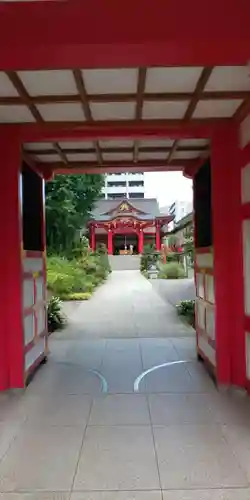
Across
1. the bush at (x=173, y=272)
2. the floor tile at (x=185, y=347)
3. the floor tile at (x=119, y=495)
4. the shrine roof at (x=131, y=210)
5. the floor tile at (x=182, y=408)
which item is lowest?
the floor tile at (x=185, y=347)

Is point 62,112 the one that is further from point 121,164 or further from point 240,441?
point 240,441

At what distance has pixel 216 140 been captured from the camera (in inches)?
180

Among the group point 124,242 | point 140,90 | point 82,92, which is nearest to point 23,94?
point 82,92

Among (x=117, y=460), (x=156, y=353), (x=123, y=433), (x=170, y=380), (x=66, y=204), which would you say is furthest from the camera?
(x=66, y=204)

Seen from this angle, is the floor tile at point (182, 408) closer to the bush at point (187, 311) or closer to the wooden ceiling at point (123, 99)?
the wooden ceiling at point (123, 99)

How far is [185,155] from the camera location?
5.61 metres

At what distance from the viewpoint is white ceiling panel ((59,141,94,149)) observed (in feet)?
15.9

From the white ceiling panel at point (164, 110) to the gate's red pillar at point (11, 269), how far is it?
1.41m

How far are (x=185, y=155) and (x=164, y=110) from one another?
151cm

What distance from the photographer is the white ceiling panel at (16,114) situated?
4008 mm

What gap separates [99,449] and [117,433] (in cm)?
33

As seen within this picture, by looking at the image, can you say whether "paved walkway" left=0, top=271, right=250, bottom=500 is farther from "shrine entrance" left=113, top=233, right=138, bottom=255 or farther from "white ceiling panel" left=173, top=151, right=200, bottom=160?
"shrine entrance" left=113, top=233, right=138, bottom=255

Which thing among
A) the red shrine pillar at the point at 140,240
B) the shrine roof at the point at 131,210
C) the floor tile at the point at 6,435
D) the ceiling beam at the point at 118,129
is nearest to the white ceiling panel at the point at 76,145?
the ceiling beam at the point at 118,129

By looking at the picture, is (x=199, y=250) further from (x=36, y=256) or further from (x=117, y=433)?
(x=117, y=433)
